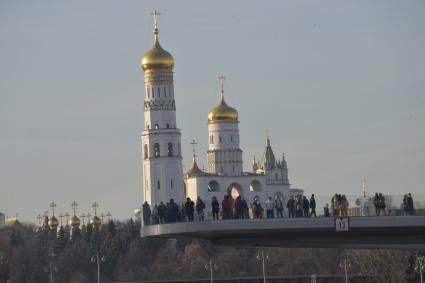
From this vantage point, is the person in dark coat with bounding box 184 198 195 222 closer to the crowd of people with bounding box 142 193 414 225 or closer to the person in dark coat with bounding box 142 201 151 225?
the crowd of people with bounding box 142 193 414 225

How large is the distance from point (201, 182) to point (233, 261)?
93.6ft

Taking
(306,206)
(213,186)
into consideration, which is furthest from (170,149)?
(306,206)

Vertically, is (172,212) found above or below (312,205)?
above

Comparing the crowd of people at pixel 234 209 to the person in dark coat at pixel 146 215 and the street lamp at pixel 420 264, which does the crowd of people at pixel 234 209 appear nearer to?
the person in dark coat at pixel 146 215

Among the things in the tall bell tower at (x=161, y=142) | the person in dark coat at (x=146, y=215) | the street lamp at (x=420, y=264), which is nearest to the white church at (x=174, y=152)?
the tall bell tower at (x=161, y=142)

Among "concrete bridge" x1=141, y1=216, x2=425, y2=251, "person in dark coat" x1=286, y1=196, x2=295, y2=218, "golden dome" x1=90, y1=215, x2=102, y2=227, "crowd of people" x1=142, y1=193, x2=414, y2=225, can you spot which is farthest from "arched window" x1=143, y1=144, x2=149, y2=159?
"person in dark coat" x1=286, y1=196, x2=295, y2=218

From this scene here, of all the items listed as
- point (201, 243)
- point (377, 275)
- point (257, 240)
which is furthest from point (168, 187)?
point (257, 240)

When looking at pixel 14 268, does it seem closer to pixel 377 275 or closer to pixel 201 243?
pixel 201 243

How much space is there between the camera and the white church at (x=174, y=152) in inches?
6275

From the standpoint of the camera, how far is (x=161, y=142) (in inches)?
6334

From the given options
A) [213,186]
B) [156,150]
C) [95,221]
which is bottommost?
[95,221]

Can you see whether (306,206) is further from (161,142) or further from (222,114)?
(222,114)

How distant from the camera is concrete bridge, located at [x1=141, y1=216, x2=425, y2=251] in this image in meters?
→ 57.5

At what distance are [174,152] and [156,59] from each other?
8.43 m
